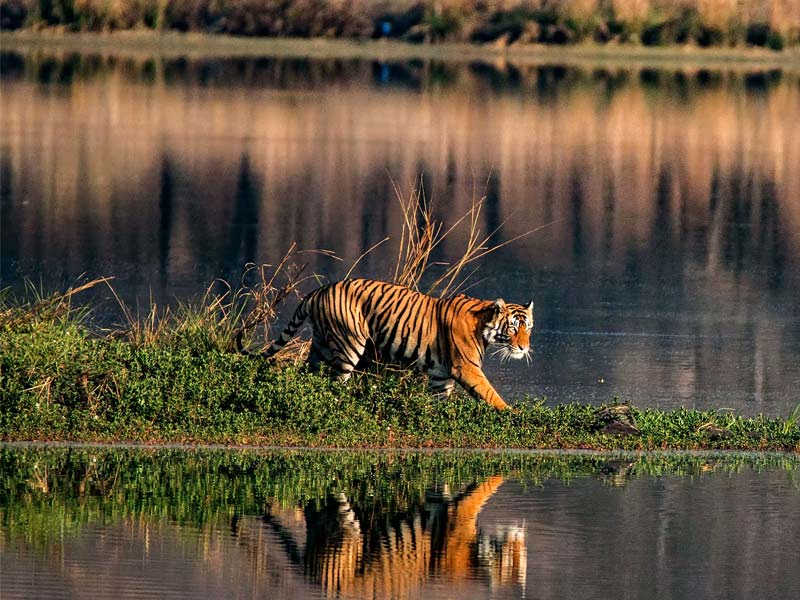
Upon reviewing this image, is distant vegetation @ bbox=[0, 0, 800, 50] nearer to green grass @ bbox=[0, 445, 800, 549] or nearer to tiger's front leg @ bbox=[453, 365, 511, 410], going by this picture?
tiger's front leg @ bbox=[453, 365, 511, 410]

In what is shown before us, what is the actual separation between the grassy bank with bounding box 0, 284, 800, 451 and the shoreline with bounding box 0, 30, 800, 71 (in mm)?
35708

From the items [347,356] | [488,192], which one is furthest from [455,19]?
Result: [347,356]

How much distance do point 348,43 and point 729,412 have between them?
35.6 metres

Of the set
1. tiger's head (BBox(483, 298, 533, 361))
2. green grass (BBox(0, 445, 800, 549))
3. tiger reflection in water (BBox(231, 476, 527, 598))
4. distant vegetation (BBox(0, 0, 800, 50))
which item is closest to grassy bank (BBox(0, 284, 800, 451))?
green grass (BBox(0, 445, 800, 549))

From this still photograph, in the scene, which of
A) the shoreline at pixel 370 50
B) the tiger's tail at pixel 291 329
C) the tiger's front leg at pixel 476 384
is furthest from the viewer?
the shoreline at pixel 370 50

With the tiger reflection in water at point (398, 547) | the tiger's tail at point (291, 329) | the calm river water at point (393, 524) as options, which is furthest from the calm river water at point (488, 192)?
the tiger reflection in water at point (398, 547)

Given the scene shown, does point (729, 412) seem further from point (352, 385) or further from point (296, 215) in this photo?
point (296, 215)

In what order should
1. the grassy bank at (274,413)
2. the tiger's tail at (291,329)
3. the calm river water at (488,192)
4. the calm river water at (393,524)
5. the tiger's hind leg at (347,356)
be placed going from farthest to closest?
the calm river water at (488,192) < the tiger's tail at (291,329) < the tiger's hind leg at (347,356) < the grassy bank at (274,413) < the calm river water at (393,524)

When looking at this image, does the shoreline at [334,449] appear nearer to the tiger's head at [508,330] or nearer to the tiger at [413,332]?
the tiger at [413,332]

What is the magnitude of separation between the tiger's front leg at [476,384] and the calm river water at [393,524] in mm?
836

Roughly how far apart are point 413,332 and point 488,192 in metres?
13.7

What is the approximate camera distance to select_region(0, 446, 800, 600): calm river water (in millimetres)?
9508

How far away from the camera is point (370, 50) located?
49.2m

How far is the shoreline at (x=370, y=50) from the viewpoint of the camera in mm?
48906
